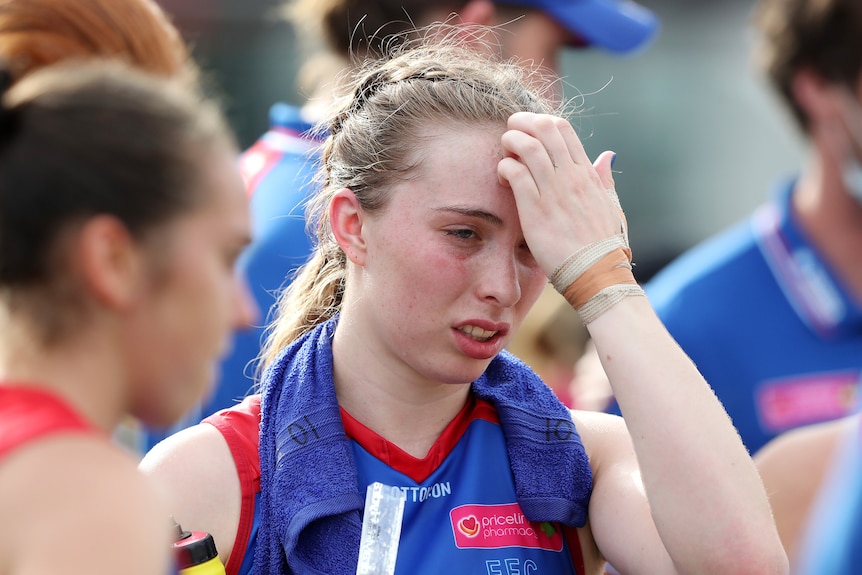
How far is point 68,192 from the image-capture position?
3.78 feet

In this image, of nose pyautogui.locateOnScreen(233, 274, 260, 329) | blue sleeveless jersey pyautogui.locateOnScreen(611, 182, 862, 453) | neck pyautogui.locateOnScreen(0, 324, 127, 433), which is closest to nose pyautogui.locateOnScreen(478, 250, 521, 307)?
nose pyautogui.locateOnScreen(233, 274, 260, 329)

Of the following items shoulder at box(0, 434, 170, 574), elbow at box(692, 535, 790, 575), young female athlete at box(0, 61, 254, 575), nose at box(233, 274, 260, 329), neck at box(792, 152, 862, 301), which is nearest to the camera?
shoulder at box(0, 434, 170, 574)

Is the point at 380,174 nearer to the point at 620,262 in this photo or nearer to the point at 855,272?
the point at 620,262

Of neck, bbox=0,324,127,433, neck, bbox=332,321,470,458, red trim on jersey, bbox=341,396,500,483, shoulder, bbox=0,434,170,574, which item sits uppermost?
neck, bbox=332,321,470,458

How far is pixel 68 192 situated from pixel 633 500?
3.84 ft

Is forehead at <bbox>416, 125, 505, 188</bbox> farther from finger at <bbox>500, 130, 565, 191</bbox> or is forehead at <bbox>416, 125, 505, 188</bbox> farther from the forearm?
the forearm

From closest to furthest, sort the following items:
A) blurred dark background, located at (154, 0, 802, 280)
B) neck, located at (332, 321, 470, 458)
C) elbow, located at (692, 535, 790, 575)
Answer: elbow, located at (692, 535, 790, 575) < neck, located at (332, 321, 470, 458) < blurred dark background, located at (154, 0, 802, 280)

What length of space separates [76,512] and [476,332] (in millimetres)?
984

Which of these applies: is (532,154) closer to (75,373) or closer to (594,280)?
(594,280)

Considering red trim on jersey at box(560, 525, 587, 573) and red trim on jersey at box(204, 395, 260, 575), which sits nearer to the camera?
red trim on jersey at box(204, 395, 260, 575)

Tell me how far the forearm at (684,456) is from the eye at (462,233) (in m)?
0.27

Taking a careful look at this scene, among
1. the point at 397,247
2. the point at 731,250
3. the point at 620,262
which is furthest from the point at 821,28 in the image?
the point at 397,247

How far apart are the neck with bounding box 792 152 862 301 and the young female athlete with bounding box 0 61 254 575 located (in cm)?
207

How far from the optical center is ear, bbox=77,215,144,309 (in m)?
1.15
